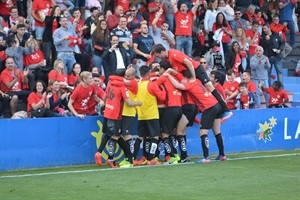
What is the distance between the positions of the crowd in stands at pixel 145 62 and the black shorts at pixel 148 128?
0.8 inches

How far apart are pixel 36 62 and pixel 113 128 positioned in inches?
159

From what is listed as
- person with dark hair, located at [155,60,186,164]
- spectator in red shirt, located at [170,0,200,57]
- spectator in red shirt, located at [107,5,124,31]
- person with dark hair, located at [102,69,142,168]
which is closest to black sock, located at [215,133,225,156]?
person with dark hair, located at [155,60,186,164]

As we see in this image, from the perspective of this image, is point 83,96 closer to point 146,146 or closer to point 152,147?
point 146,146

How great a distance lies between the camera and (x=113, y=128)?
1766cm

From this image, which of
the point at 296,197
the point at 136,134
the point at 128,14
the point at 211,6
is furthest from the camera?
the point at 211,6

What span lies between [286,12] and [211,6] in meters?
4.81

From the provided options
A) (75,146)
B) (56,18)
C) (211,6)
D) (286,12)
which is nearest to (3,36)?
(56,18)

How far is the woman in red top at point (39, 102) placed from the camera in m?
18.5

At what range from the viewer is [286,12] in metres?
30.6

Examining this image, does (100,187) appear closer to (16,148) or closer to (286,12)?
(16,148)

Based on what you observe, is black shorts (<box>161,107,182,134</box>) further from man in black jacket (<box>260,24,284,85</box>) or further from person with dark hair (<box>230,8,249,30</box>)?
man in black jacket (<box>260,24,284,85</box>)

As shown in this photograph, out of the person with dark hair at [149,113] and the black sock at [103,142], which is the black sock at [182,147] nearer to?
the person with dark hair at [149,113]

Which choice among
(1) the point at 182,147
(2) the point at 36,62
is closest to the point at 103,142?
(1) the point at 182,147

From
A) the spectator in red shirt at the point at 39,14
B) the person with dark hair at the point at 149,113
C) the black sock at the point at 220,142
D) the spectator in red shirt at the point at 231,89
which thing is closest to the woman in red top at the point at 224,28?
the spectator in red shirt at the point at 231,89
